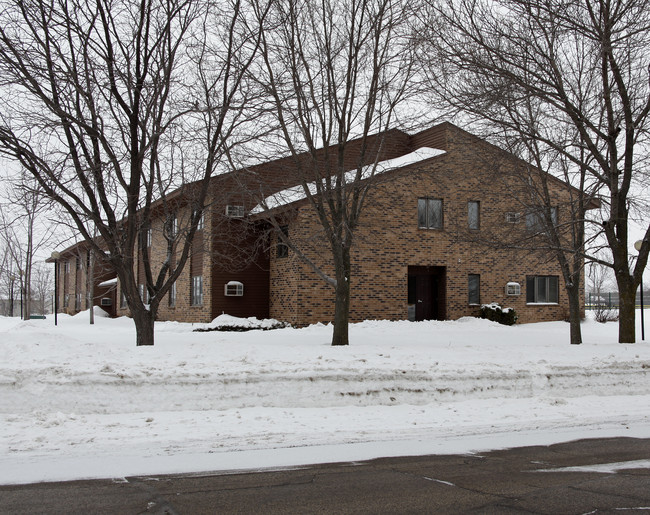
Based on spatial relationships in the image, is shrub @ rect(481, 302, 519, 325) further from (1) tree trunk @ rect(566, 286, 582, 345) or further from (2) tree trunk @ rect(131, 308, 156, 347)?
(2) tree trunk @ rect(131, 308, 156, 347)

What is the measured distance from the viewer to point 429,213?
2425 centimetres

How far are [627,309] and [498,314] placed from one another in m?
10.6

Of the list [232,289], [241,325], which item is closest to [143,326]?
[241,325]

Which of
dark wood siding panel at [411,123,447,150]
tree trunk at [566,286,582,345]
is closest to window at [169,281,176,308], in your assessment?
dark wood siding panel at [411,123,447,150]

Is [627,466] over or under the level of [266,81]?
under

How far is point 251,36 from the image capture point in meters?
12.7

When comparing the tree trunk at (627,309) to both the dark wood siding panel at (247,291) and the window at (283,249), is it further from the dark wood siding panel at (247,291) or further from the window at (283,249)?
the dark wood siding panel at (247,291)

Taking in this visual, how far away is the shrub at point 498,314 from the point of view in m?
24.2

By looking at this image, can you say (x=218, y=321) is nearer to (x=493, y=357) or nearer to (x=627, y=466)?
(x=493, y=357)

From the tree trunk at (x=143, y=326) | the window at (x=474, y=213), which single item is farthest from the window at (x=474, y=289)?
the tree trunk at (x=143, y=326)

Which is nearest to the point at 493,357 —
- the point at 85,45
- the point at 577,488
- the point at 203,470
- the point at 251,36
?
the point at 577,488

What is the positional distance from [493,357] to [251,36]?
8.02 meters

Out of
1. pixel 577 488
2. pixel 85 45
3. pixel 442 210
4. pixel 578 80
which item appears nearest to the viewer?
pixel 577 488

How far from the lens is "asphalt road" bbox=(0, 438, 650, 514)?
4895 millimetres
